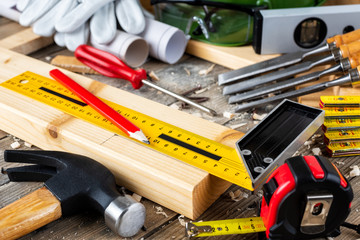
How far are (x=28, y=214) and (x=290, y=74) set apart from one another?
79cm

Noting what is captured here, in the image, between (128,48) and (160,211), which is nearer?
(160,211)

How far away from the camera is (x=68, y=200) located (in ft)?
2.87

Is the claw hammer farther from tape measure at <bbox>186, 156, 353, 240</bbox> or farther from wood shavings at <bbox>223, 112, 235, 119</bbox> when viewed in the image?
wood shavings at <bbox>223, 112, 235, 119</bbox>

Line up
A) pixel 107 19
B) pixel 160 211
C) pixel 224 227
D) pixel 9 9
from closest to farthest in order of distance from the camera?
pixel 224 227 < pixel 160 211 < pixel 107 19 < pixel 9 9

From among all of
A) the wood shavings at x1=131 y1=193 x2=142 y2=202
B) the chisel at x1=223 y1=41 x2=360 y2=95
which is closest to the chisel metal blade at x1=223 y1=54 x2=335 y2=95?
the chisel at x1=223 y1=41 x2=360 y2=95

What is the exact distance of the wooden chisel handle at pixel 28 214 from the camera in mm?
832

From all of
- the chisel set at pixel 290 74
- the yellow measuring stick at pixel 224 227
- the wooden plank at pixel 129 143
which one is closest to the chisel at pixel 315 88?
the chisel set at pixel 290 74

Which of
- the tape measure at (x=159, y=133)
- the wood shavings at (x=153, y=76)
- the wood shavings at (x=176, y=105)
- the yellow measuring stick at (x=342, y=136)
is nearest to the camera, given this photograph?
the tape measure at (x=159, y=133)

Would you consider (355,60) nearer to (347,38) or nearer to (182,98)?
(347,38)

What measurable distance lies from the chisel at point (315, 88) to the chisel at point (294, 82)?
26 millimetres

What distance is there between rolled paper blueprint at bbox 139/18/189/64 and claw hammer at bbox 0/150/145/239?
62cm

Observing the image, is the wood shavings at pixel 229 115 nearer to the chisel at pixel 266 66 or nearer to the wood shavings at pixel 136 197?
the chisel at pixel 266 66

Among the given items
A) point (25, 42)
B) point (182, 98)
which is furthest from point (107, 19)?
point (182, 98)

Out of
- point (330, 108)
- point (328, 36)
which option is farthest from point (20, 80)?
point (328, 36)
